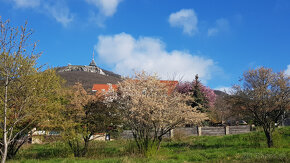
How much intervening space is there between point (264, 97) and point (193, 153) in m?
5.44

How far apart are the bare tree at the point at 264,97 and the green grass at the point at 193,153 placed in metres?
1.29

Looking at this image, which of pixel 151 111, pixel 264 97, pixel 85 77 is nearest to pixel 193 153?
pixel 151 111

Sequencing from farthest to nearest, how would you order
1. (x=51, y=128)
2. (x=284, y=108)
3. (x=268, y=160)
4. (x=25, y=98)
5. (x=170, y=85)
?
(x=170, y=85), (x=284, y=108), (x=51, y=128), (x=268, y=160), (x=25, y=98)

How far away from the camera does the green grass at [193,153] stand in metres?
9.90

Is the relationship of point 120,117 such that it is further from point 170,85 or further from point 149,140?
point 170,85

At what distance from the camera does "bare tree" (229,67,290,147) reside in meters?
13.2

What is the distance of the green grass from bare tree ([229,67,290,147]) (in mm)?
1285

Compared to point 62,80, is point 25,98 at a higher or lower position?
lower

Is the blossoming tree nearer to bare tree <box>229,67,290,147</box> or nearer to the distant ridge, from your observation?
bare tree <box>229,67,290,147</box>

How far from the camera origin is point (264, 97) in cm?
1332

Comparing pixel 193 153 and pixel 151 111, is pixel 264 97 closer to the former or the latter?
pixel 193 153

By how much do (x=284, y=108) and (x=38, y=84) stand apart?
13.0 metres

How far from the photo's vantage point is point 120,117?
1199 centimetres

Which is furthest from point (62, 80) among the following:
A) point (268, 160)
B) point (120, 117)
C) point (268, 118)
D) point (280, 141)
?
point (280, 141)
